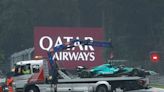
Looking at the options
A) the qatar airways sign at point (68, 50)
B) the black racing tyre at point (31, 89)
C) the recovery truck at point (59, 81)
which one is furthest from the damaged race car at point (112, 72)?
the qatar airways sign at point (68, 50)

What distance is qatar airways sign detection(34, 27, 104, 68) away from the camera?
4181 centimetres

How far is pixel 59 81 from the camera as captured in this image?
30125 mm

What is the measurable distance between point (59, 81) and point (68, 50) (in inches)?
450

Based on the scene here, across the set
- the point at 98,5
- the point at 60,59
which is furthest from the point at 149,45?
the point at 60,59

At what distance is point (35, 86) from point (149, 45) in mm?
58639

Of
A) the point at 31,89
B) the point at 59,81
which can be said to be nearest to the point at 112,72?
the point at 59,81

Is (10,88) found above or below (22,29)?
below

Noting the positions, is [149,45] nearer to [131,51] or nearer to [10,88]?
[131,51]

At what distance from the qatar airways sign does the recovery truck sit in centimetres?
1017

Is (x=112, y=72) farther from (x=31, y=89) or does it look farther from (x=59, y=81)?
(x=31, y=89)

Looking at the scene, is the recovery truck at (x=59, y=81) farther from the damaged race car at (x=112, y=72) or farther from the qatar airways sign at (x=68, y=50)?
the qatar airways sign at (x=68, y=50)

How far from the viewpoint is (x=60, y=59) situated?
1607 inches

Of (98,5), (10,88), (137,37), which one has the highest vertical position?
(98,5)

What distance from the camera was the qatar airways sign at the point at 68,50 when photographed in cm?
4181
